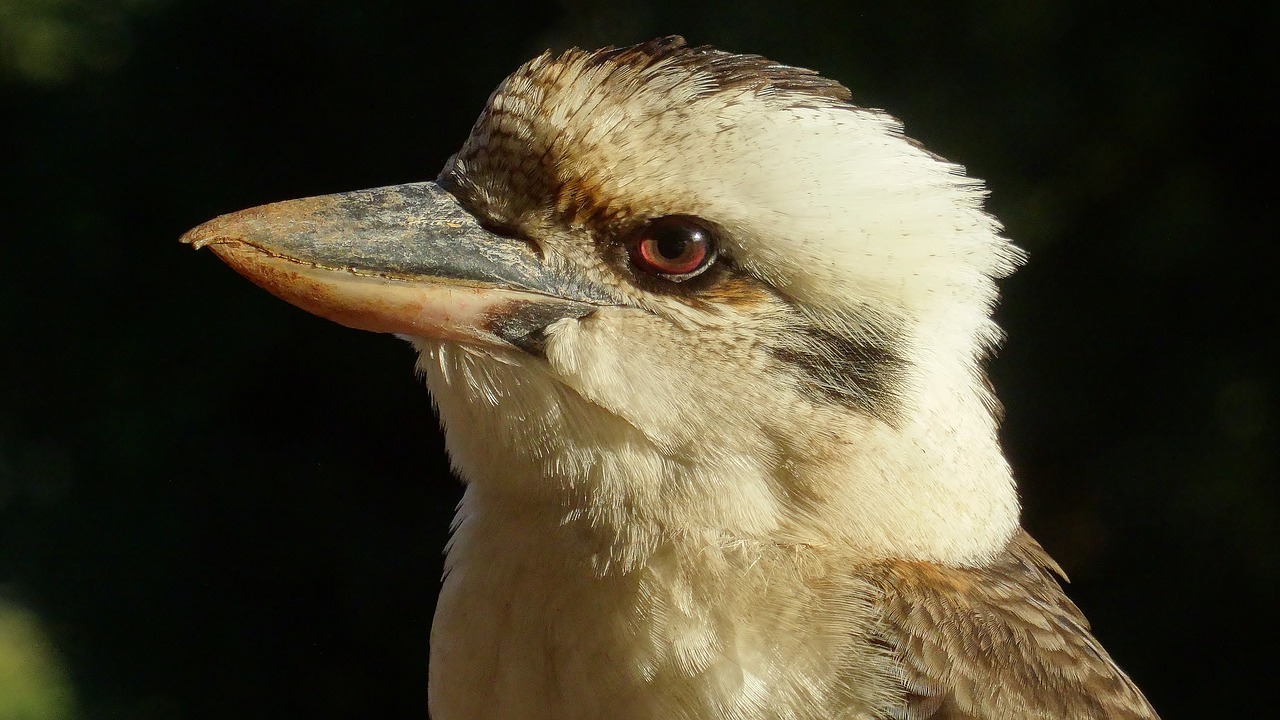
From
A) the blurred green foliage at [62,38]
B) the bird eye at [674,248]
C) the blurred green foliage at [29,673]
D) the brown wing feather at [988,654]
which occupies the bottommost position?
the blurred green foliage at [29,673]

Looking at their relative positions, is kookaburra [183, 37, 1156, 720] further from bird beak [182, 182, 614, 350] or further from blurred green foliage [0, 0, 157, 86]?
blurred green foliage [0, 0, 157, 86]

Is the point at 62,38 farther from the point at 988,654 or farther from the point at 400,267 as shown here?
the point at 988,654

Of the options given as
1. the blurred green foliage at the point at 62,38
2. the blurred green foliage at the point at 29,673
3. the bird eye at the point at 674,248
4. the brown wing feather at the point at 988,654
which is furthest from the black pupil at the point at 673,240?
the blurred green foliage at the point at 29,673

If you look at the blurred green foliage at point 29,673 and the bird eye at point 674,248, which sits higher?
the bird eye at point 674,248

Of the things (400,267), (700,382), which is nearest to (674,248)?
(700,382)

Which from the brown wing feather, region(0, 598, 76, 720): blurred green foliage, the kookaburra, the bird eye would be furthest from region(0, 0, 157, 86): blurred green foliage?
the brown wing feather

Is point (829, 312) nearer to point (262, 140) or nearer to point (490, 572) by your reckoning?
point (490, 572)

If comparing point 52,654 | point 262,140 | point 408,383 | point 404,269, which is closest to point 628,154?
point 404,269

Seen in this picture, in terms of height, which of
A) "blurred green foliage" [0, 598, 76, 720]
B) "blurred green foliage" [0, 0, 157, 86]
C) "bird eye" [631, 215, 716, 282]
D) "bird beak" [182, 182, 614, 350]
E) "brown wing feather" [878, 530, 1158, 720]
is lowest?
"blurred green foliage" [0, 598, 76, 720]

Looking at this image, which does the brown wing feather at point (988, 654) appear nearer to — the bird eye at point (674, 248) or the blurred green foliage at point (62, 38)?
the bird eye at point (674, 248)
